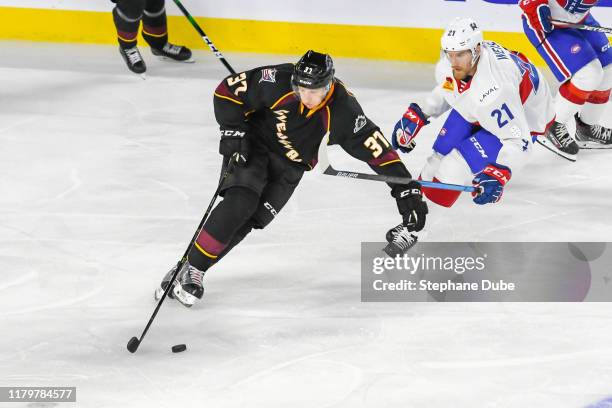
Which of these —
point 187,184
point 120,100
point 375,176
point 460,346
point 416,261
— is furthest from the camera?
point 120,100

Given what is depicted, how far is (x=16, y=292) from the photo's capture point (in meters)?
3.67

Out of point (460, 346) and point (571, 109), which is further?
point (571, 109)

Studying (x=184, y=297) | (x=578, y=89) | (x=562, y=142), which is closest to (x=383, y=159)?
(x=184, y=297)

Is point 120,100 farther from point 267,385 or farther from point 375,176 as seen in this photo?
point 267,385

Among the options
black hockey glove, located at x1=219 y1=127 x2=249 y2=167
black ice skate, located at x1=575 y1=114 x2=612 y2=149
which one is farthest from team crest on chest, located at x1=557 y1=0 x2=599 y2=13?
black hockey glove, located at x1=219 y1=127 x2=249 y2=167

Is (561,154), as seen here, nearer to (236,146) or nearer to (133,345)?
(236,146)

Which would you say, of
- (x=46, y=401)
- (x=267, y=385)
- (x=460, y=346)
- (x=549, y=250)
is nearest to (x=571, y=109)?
(x=549, y=250)

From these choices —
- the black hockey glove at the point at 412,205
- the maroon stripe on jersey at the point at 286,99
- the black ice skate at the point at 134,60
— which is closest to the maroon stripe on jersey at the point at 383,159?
the black hockey glove at the point at 412,205

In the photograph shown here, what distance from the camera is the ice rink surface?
308 cm

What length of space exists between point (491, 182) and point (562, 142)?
1.51 metres

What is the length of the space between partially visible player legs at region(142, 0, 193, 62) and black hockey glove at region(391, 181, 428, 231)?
3557mm

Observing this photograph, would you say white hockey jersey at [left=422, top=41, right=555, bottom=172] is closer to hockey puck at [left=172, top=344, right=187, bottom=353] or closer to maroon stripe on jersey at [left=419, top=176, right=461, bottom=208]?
maroon stripe on jersey at [left=419, top=176, right=461, bottom=208]

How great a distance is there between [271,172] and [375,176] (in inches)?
13.9

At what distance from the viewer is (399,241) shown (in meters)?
3.84
